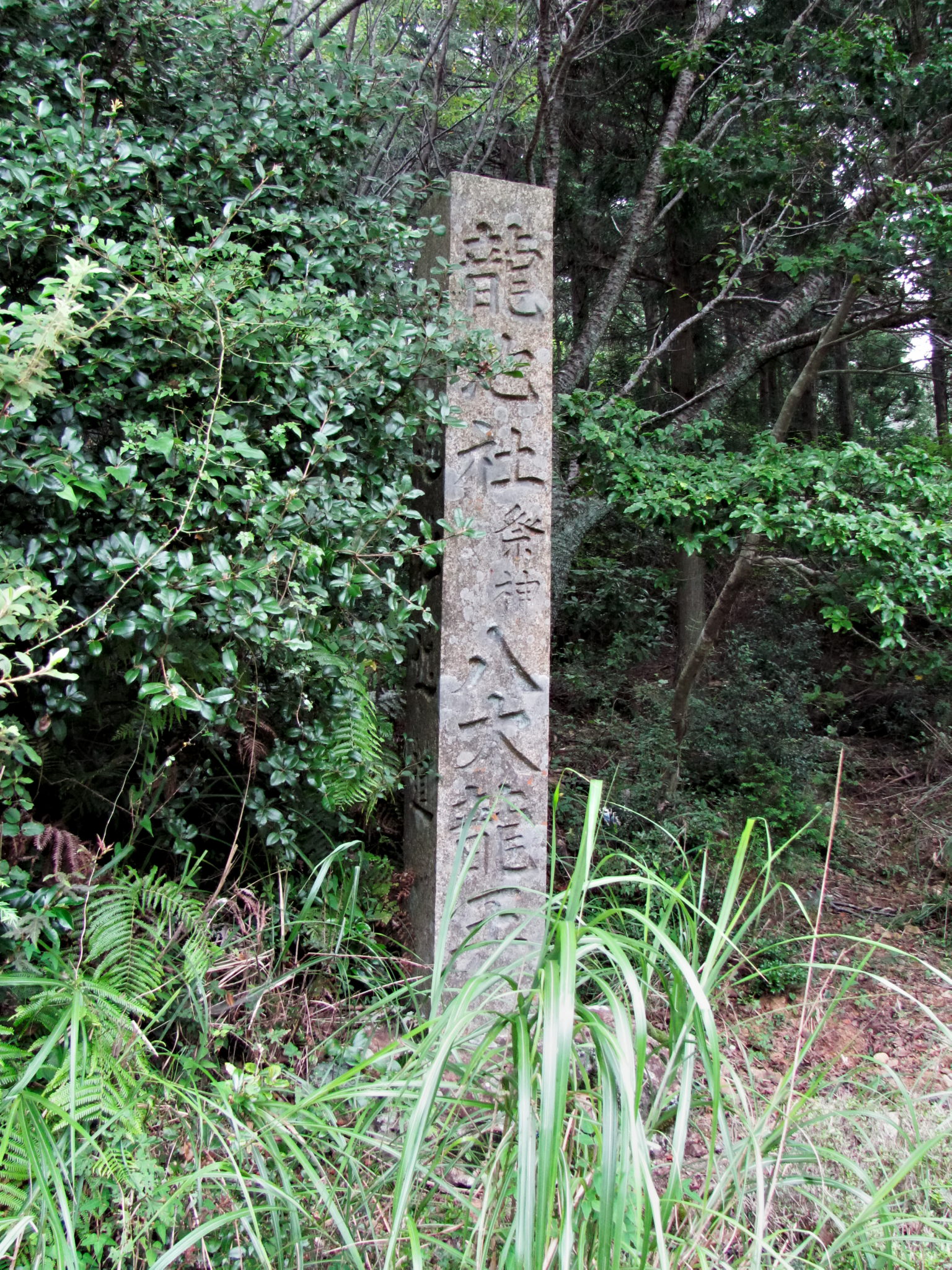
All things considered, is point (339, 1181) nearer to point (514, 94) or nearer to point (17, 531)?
point (17, 531)

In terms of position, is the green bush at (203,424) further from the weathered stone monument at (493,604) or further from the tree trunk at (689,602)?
the tree trunk at (689,602)

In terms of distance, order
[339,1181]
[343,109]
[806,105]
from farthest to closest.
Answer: [806,105]
[343,109]
[339,1181]

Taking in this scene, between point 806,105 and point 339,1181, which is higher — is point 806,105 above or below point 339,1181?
above

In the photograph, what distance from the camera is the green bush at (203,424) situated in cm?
197

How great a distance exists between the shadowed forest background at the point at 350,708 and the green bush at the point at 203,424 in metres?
0.02

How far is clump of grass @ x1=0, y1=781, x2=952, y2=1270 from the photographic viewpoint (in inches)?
47.3

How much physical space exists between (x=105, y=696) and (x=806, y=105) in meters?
4.41

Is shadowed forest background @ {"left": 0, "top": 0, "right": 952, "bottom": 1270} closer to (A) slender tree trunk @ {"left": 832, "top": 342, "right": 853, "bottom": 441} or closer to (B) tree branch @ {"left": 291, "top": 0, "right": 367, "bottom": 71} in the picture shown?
(B) tree branch @ {"left": 291, "top": 0, "right": 367, "bottom": 71}

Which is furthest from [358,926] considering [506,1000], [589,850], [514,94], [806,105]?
[514,94]

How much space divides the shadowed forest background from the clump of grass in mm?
13

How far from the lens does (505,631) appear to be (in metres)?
2.87

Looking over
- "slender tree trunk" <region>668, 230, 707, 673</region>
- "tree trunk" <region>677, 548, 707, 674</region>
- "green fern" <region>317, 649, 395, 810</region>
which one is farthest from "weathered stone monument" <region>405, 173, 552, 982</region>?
"tree trunk" <region>677, 548, 707, 674</region>

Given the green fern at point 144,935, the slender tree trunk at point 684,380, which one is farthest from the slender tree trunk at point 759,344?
the green fern at point 144,935

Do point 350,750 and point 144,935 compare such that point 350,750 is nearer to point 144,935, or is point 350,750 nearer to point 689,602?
point 144,935
